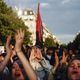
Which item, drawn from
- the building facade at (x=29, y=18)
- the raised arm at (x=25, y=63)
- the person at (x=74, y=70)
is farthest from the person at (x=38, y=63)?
the building facade at (x=29, y=18)

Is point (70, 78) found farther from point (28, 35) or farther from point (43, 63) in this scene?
point (28, 35)

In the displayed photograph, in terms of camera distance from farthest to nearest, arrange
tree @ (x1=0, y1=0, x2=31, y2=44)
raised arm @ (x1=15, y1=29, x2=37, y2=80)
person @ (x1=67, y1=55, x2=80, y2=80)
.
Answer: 1. tree @ (x1=0, y1=0, x2=31, y2=44)
2. raised arm @ (x1=15, y1=29, x2=37, y2=80)
3. person @ (x1=67, y1=55, x2=80, y2=80)

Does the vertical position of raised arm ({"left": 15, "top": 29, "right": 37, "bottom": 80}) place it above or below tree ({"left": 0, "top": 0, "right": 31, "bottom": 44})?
below

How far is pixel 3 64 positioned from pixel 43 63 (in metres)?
3.58

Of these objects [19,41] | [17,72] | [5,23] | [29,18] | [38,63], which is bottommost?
[38,63]

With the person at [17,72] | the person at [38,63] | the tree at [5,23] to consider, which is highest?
the tree at [5,23]

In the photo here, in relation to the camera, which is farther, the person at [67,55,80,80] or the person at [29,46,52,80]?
the person at [29,46,52,80]

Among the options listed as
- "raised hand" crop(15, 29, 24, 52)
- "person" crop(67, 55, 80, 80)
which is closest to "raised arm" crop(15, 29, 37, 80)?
"raised hand" crop(15, 29, 24, 52)

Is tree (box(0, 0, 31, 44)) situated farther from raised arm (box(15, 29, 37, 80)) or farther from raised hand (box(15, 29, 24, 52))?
raised arm (box(15, 29, 37, 80))

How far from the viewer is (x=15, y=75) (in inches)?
198

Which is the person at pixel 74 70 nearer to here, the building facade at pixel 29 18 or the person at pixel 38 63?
the person at pixel 38 63

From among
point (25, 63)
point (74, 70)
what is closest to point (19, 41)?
point (25, 63)

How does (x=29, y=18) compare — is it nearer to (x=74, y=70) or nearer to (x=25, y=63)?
(x=25, y=63)

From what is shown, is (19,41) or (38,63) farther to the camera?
(38,63)
